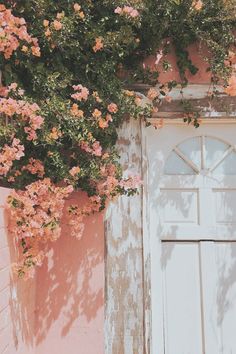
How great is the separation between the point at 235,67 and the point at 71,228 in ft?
5.89

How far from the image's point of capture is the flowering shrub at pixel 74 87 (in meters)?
2.67

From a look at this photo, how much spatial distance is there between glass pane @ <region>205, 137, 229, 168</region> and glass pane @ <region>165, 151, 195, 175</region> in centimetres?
17

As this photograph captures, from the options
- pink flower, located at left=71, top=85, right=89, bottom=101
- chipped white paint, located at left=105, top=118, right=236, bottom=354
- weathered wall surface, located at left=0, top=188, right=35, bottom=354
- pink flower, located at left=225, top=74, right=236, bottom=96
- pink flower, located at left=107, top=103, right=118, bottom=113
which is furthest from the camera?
chipped white paint, located at left=105, top=118, right=236, bottom=354

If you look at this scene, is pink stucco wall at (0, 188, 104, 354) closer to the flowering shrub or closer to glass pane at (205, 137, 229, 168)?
the flowering shrub

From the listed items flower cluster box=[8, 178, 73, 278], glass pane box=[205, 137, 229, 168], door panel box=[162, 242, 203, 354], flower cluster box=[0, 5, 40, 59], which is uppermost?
flower cluster box=[0, 5, 40, 59]

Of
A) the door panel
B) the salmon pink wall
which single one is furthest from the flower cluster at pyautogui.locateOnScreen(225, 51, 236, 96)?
the door panel

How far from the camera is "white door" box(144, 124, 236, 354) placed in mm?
3301

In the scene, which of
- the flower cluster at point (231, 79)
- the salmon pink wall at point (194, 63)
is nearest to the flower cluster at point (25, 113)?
the salmon pink wall at point (194, 63)

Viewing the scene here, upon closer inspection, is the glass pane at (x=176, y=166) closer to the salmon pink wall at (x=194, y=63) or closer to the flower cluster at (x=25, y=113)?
the salmon pink wall at (x=194, y=63)

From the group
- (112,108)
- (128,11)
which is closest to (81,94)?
(112,108)

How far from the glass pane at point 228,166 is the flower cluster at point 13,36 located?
1.74m

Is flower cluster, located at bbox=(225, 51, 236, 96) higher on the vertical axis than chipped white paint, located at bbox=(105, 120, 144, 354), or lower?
higher

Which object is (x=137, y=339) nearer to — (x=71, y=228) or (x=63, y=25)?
(x=71, y=228)

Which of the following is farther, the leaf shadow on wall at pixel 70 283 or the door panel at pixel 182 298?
the door panel at pixel 182 298
